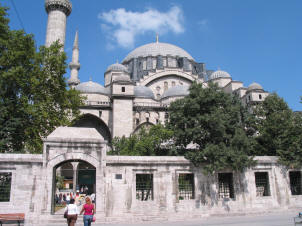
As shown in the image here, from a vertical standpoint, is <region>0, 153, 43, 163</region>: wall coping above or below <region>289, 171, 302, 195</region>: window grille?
above

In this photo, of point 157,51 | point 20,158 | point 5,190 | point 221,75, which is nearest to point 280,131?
point 20,158

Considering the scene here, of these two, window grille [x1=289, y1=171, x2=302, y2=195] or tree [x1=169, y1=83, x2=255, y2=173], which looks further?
window grille [x1=289, y1=171, x2=302, y2=195]

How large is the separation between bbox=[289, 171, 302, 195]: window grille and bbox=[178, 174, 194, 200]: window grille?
17.4 feet

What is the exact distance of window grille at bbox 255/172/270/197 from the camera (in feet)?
40.7

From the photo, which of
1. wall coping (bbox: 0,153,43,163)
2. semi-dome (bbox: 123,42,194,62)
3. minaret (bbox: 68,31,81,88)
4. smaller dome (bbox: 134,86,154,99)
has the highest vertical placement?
semi-dome (bbox: 123,42,194,62)

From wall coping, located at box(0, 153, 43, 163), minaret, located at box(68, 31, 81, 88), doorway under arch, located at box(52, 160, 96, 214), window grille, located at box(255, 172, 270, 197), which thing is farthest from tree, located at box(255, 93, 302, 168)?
minaret, located at box(68, 31, 81, 88)

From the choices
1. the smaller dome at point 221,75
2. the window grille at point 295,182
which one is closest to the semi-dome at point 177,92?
the smaller dome at point 221,75

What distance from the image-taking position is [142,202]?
10.3 meters

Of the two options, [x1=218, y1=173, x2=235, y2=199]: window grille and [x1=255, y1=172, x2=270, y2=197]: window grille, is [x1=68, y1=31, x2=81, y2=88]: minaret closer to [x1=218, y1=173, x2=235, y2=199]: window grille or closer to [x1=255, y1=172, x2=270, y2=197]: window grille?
[x1=218, y1=173, x2=235, y2=199]: window grille

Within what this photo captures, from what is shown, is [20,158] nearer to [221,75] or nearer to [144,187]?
[144,187]

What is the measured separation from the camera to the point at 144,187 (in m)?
10.8

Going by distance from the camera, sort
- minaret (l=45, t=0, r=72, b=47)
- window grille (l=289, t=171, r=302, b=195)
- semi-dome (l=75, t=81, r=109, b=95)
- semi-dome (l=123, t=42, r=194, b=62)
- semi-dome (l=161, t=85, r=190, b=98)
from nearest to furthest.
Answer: window grille (l=289, t=171, r=302, b=195)
minaret (l=45, t=0, r=72, b=47)
semi-dome (l=75, t=81, r=109, b=95)
semi-dome (l=161, t=85, r=190, b=98)
semi-dome (l=123, t=42, r=194, b=62)

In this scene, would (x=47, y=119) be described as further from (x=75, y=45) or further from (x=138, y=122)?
(x=75, y=45)

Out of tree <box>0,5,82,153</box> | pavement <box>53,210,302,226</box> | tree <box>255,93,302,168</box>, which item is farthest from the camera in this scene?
tree <box>0,5,82,153</box>
